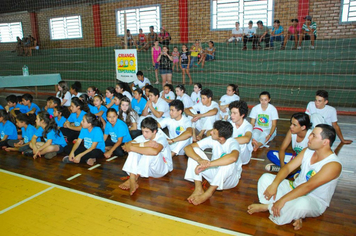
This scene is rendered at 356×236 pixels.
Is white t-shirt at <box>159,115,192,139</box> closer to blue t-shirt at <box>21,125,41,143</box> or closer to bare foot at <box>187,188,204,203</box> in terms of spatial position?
bare foot at <box>187,188,204,203</box>

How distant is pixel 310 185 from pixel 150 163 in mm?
1747

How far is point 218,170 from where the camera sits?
2779 mm

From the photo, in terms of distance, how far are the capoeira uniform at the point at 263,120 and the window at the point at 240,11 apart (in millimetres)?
5572

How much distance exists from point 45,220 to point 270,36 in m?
8.48

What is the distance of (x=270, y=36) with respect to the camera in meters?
8.86

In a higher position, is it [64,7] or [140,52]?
[64,7]

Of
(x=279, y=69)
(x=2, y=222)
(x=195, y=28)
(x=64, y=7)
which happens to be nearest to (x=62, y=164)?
(x=2, y=222)

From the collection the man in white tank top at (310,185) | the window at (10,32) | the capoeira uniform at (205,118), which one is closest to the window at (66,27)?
the window at (10,32)

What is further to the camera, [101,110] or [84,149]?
[101,110]

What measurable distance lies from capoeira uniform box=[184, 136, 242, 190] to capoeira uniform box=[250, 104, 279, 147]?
1569 millimetres

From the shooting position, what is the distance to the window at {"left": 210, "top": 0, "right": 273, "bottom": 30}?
9.74 meters

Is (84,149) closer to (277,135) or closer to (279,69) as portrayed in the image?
(277,135)

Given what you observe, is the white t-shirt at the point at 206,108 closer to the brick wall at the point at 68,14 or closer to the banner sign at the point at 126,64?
the banner sign at the point at 126,64

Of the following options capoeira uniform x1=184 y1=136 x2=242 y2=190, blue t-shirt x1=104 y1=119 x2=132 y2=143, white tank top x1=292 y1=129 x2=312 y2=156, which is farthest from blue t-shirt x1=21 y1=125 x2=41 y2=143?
white tank top x1=292 y1=129 x2=312 y2=156
